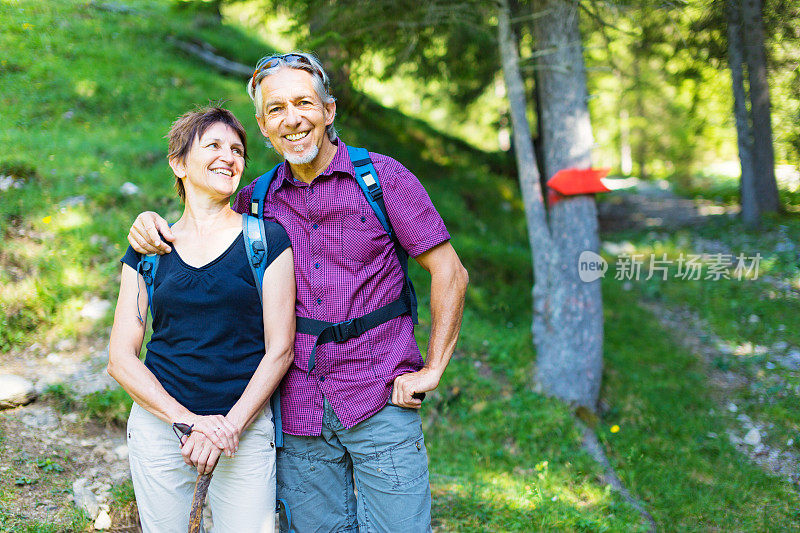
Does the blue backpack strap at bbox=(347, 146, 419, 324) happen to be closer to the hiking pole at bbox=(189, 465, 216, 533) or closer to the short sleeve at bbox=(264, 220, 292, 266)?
the short sleeve at bbox=(264, 220, 292, 266)

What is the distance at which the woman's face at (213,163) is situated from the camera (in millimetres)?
2697

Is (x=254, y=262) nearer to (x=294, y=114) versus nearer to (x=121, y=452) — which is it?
(x=294, y=114)

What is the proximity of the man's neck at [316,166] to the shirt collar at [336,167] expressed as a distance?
3 centimetres

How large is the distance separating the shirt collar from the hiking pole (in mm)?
1402

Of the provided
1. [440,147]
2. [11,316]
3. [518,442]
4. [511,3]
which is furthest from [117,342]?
[440,147]

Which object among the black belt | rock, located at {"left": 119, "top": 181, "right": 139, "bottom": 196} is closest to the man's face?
the black belt

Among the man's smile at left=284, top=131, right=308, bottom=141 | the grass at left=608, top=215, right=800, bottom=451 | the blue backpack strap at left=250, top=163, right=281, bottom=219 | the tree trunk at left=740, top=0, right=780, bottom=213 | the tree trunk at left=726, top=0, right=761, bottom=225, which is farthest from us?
the tree trunk at left=726, top=0, right=761, bottom=225

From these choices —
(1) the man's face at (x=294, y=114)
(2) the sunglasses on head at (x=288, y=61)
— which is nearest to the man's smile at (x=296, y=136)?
(1) the man's face at (x=294, y=114)

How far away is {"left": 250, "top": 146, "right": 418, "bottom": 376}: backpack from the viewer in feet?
8.91

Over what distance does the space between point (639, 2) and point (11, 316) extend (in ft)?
22.0

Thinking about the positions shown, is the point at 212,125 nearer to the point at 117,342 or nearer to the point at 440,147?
the point at 117,342

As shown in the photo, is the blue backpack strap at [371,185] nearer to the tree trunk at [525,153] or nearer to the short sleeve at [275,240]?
the short sleeve at [275,240]

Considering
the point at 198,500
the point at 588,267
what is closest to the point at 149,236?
the point at 198,500

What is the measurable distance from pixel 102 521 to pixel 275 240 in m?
2.34
